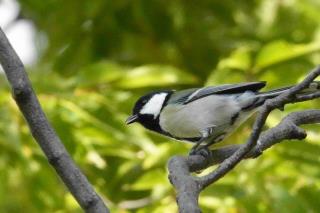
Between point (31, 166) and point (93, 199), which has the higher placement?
point (31, 166)

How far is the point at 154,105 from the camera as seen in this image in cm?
207

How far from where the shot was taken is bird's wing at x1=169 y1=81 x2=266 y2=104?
1731 millimetres

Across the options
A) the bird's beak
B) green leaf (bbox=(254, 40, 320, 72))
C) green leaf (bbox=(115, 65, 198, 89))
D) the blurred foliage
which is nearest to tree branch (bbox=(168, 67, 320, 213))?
the blurred foliage

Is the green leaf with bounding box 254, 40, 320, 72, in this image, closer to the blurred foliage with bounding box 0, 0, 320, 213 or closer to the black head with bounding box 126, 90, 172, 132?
the blurred foliage with bounding box 0, 0, 320, 213

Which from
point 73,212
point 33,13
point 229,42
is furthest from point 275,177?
point 33,13

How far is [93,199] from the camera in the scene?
1052 millimetres

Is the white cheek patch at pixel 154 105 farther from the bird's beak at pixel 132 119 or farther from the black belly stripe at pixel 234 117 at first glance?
the black belly stripe at pixel 234 117

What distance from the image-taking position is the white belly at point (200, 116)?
5.78 ft

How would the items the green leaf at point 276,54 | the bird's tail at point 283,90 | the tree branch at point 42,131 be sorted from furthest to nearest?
the green leaf at point 276,54
the bird's tail at point 283,90
the tree branch at point 42,131

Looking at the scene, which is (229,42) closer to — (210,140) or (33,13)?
(33,13)

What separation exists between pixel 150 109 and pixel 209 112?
0.97 feet

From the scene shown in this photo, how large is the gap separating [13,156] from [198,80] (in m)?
0.87

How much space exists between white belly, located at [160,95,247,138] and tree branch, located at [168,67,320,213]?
0.94 feet

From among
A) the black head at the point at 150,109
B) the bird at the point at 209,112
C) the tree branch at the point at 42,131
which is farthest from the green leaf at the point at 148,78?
the tree branch at the point at 42,131
